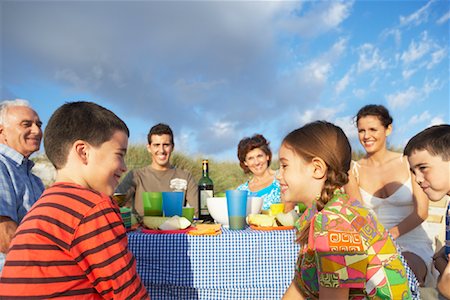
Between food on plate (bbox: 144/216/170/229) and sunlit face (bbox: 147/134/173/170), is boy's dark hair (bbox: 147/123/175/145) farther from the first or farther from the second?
food on plate (bbox: 144/216/170/229)

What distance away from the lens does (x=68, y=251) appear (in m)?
1.08

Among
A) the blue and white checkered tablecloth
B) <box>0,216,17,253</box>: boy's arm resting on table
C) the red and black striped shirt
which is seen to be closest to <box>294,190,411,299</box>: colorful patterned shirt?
the blue and white checkered tablecloth

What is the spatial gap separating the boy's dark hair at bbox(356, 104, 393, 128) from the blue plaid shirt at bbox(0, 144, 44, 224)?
8.53 ft

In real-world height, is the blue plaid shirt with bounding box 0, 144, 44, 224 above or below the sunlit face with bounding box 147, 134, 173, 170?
below

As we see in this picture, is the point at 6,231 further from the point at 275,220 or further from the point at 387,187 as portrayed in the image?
the point at 387,187

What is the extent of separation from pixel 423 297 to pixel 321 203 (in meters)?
1.49

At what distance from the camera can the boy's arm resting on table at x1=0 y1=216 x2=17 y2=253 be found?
1986 millimetres

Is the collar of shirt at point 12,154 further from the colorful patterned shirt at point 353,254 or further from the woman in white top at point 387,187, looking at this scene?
the woman in white top at point 387,187

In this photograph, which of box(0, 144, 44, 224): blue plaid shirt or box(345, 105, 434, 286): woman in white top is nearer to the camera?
box(0, 144, 44, 224): blue plaid shirt

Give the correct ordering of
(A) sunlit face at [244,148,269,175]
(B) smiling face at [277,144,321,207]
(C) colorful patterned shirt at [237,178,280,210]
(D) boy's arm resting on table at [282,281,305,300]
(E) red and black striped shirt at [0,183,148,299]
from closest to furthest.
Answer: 1. (E) red and black striped shirt at [0,183,148,299]
2. (B) smiling face at [277,144,321,207]
3. (D) boy's arm resting on table at [282,281,305,300]
4. (C) colorful patterned shirt at [237,178,280,210]
5. (A) sunlit face at [244,148,269,175]

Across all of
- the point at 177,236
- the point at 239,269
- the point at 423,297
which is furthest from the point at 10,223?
the point at 423,297

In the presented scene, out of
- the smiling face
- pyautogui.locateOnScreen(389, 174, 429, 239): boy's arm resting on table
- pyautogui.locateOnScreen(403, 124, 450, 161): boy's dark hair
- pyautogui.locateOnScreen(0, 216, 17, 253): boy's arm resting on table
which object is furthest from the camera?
pyautogui.locateOnScreen(389, 174, 429, 239): boy's arm resting on table

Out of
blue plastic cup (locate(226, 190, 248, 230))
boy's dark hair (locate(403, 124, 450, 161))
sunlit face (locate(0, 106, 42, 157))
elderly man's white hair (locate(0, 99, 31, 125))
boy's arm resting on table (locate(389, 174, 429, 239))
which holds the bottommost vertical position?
boy's arm resting on table (locate(389, 174, 429, 239))

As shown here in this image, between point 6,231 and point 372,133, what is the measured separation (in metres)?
2.76
